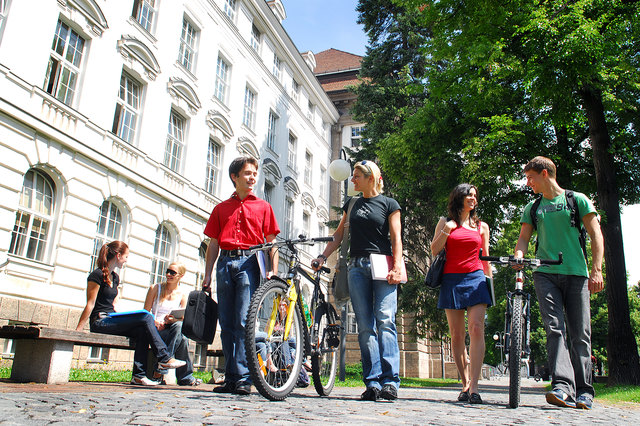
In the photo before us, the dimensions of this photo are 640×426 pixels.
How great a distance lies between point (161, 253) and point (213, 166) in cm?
491

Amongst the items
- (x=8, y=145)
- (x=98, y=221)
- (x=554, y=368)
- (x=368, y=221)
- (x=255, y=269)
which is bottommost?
(x=554, y=368)

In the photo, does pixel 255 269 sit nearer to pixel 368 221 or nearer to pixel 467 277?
pixel 368 221

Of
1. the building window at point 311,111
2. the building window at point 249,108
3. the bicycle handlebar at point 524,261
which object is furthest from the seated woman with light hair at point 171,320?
the building window at point 311,111

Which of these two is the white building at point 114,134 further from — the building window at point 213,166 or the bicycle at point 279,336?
the bicycle at point 279,336

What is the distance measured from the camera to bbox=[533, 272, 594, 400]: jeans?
4.57 meters

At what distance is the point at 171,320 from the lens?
641cm

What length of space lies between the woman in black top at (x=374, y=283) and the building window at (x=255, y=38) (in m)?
20.9

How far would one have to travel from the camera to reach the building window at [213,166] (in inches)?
776

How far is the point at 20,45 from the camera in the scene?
11625mm

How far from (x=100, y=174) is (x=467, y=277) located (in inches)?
445

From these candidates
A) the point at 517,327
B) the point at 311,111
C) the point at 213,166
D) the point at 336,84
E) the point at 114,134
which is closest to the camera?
the point at 517,327

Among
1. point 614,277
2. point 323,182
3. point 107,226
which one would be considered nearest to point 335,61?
point 323,182

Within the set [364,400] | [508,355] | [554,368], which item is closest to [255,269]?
[364,400]

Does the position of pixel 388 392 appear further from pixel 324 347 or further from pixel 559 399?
pixel 559 399
